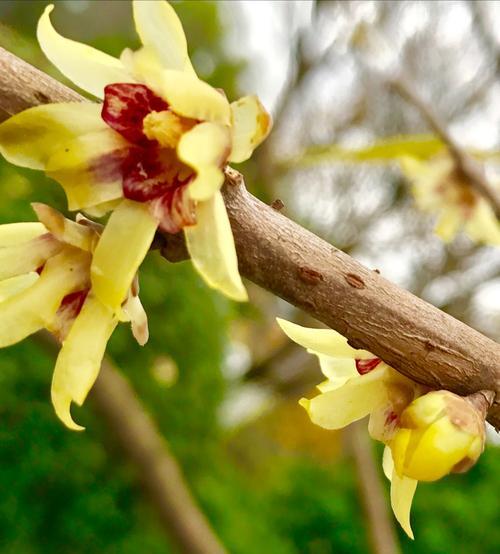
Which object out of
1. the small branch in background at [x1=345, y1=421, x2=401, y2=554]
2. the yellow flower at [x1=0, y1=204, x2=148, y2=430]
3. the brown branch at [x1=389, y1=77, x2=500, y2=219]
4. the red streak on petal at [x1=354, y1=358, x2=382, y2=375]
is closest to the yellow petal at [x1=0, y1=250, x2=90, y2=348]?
the yellow flower at [x1=0, y1=204, x2=148, y2=430]

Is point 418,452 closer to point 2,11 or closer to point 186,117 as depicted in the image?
point 186,117

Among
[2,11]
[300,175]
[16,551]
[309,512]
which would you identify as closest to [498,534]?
[309,512]

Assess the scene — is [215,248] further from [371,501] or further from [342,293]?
[371,501]

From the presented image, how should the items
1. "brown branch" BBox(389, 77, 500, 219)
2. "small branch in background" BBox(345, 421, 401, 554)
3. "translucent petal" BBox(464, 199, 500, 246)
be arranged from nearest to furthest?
"brown branch" BBox(389, 77, 500, 219), "translucent petal" BBox(464, 199, 500, 246), "small branch in background" BBox(345, 421, 401, 554)

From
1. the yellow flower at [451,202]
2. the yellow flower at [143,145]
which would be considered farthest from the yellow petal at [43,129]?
the yellow flower at [451,202]

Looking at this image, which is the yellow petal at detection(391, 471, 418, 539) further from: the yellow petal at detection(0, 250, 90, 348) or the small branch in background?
the small branch in background

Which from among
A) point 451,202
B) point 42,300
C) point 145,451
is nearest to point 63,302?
point 42,300
